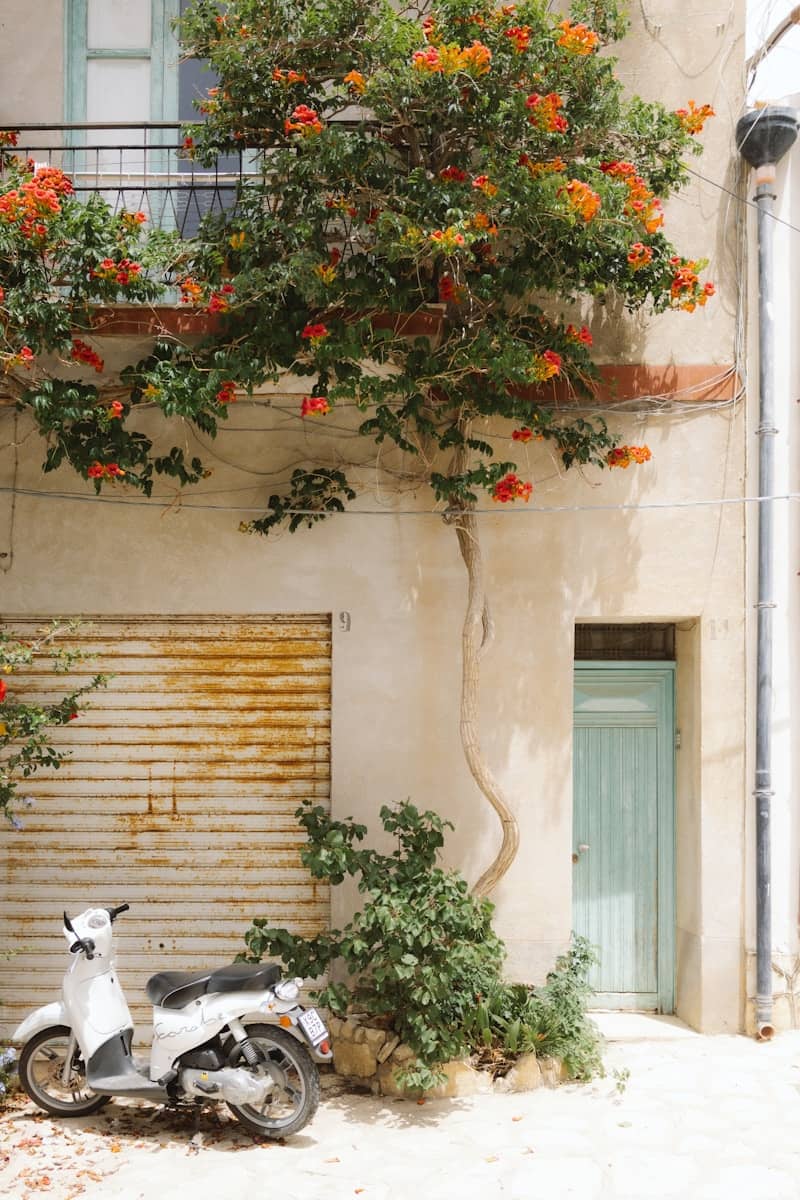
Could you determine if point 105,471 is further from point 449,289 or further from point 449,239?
point 449,239

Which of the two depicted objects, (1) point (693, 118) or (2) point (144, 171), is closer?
(1) point (693, 118)

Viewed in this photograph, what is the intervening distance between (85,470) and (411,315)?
2215 millimetres

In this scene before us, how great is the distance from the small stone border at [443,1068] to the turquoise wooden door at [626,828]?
1.39 m

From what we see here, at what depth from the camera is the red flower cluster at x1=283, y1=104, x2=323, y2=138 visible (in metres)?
6.02

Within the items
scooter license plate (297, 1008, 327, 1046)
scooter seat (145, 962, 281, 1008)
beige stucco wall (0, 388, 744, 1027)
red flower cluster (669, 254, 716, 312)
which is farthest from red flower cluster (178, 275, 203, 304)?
scooter license plate (297, 1008, 327, 1046)

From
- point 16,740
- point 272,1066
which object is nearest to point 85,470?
point 16,740

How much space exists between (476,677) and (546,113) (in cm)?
334

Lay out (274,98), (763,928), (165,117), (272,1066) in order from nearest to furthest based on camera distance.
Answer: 1. (272,1066)
2. (274,98)
3. (763,928)
4. (165,117)

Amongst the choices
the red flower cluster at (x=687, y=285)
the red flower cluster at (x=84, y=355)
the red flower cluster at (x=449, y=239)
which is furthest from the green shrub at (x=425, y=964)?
the red flower cluster at (x=687, y=285)

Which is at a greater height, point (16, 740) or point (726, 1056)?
point (16, 740)

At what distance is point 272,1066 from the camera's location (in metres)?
5.52

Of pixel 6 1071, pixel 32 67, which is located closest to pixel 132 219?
pixel 32 67

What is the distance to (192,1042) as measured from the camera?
5527mm

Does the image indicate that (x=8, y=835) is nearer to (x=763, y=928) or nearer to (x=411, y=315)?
(x=411, y=315)
